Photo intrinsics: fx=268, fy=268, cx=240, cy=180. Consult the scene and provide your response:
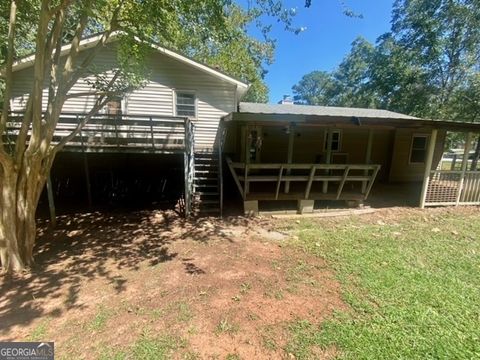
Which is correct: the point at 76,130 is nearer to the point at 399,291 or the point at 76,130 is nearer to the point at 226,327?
the point at 226,327

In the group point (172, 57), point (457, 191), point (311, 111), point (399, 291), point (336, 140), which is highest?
point (172, 57)

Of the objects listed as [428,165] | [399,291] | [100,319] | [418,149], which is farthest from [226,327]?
[418,149]

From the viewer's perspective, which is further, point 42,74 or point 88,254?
point 88,254

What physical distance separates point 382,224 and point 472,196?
441cm

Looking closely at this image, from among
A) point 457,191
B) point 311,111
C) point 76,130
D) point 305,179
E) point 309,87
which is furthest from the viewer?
point 309,87

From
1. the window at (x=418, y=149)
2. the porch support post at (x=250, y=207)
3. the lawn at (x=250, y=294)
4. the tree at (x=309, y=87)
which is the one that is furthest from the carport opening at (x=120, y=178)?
the tree at (x=309, y=87)

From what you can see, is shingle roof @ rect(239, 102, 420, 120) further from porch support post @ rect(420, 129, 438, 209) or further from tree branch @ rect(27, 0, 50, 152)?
tree branch @ rect(27, 0, 50, 152)

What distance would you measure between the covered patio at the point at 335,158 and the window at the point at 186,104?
134cm

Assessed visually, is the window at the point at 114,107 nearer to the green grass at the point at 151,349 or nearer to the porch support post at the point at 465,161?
the green grass at the point at 151,349

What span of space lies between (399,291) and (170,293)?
3412 mm

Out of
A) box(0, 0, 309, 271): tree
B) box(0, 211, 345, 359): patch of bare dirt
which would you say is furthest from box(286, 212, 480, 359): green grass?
box(0, 0, 309, 271): tree

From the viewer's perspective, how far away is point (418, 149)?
12.5 m

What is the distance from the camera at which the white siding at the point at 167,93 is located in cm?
939

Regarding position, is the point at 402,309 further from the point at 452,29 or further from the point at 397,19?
the point at 397,19
